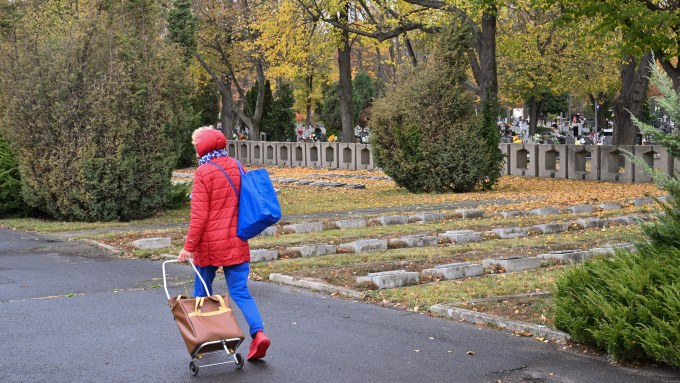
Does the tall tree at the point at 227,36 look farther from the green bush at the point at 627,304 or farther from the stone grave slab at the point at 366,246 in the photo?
the green bush at the point at 627,304

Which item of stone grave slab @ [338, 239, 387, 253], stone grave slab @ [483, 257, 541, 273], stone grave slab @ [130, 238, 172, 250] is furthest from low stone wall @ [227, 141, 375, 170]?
stone grave slab @ [483, 257, 541, 273]

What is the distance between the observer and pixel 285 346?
6160mm

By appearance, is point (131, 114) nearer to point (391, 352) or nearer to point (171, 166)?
point (171, 166)

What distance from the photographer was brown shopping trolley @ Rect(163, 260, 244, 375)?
17.1 ft

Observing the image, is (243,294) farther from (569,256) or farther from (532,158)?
(532,158)

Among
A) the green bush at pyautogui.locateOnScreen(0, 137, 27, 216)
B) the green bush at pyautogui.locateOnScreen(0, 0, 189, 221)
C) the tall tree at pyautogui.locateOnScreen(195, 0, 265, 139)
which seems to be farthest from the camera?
the tall tree at pyautogui.locateOnScreen(195, 0, 265, 139)

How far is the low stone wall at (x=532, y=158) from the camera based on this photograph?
942 inches

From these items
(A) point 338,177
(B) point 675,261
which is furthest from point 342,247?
(A) point 338,177

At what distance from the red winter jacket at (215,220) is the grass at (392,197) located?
967 centimetres

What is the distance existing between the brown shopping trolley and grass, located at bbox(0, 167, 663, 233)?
390 inches

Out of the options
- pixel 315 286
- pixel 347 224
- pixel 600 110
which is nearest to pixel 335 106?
pixel 600 110

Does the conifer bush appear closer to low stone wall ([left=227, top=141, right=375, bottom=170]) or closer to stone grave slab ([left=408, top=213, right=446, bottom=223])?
stone grave slab ([left=408, top=213, right=446, bottom=223])

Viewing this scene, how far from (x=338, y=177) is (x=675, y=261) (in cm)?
2151

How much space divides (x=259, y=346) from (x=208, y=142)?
1688 millimetres
